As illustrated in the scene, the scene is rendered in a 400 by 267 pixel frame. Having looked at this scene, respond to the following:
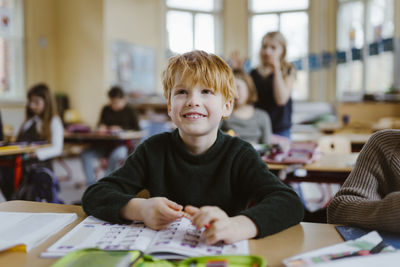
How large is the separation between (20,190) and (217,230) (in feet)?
8.17

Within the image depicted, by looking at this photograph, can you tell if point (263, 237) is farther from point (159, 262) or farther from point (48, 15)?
point (48, 15)

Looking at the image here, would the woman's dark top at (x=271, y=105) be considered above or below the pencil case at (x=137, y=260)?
above

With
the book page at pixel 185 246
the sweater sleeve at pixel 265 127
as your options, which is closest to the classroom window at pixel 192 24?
the sweater sleeve at pixel 265 127

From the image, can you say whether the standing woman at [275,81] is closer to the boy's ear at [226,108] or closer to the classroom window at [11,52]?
the boy's ear at [226,108]

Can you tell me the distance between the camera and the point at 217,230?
2.40 feet

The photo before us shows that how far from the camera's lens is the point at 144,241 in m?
0.75

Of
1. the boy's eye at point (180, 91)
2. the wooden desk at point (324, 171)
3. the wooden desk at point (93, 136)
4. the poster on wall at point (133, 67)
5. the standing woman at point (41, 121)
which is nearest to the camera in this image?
the boy's eye at point (180, 91)

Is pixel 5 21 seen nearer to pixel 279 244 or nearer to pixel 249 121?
pixel 249 121

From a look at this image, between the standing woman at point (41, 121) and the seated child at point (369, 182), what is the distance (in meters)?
2.66

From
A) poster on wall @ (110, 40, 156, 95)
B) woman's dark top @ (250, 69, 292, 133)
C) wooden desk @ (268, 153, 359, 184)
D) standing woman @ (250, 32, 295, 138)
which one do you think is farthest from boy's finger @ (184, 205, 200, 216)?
poster on wall @ (110, 40, 156, 95)

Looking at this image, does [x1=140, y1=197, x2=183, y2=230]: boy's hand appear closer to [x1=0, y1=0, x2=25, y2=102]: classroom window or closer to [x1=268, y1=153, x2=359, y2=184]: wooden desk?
[x1=268, y1=153, x2=359, y2=184]: wooden desk

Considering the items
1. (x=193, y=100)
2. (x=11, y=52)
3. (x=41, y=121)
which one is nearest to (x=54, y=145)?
(x=41, y=121)

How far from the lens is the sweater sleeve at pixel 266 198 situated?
811 millimetres

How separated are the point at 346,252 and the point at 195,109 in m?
0.47
